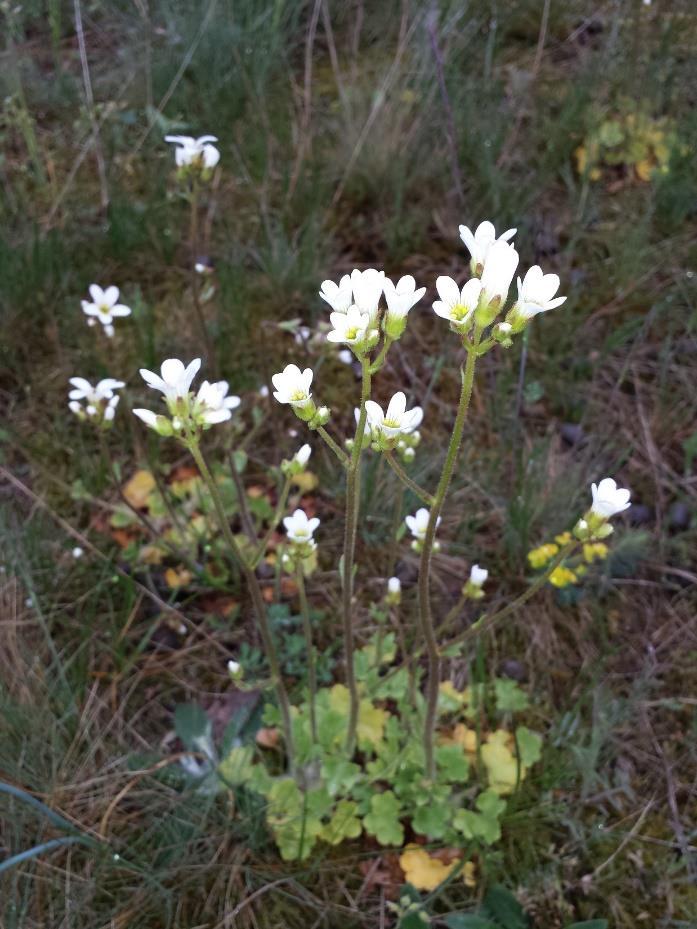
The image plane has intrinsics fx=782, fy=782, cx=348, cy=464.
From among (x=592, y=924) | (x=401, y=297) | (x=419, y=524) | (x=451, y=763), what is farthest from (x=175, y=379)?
(x=592, y=924)

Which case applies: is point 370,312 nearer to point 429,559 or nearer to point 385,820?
point 429,559

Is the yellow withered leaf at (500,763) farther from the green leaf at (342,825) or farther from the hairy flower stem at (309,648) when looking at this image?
the hairy flower stem at (309,648)

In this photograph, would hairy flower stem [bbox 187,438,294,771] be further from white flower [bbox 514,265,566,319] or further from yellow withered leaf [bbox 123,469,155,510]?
yellow withered leaf [bbox 123,469,155,510]

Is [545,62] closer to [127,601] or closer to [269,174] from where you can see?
[269,174]

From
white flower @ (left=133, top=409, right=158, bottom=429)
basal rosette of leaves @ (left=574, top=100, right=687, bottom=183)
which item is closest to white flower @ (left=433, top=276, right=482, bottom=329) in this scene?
white flower @ (left=133, top=409, right=158, bottom=429)

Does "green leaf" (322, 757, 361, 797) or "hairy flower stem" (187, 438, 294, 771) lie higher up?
"hairy flower stem" (187, 438, 294, 771)

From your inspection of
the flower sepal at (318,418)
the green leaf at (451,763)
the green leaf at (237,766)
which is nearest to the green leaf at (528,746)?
the green leaf at (451,763)
